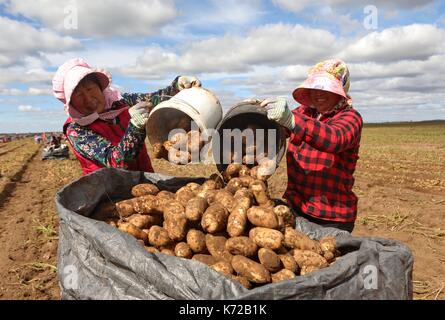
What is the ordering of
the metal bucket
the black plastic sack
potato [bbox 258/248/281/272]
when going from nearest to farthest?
the black plastic sack, potato [bbox 258/248/281/272], the metal bucket

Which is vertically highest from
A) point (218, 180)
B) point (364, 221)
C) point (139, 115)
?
point (139, 115)

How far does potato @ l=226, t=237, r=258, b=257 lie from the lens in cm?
214

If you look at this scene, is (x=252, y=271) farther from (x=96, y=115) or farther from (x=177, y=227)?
(x=96, y=115)

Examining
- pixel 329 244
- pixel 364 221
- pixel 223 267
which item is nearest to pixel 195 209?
pixel 223 267

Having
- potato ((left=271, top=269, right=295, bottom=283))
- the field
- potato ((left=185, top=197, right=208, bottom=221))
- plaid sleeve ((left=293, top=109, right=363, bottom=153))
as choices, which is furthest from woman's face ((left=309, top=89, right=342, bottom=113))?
the field

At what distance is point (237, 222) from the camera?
229 cm

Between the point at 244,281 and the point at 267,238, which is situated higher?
the point at 267,238

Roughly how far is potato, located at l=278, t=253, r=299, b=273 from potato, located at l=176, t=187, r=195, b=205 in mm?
775

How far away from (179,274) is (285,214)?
0.94m

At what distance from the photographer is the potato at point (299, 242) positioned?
2.15m

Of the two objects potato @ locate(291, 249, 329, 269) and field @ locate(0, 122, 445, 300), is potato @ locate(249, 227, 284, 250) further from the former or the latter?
field @ locate(0, 122, 445, 300)

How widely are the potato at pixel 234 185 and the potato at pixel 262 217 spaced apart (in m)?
0.33
